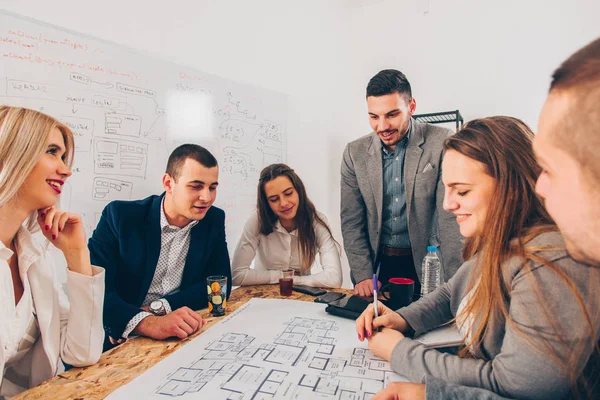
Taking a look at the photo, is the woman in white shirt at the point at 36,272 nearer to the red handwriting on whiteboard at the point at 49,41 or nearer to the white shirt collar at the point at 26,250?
the white shirt collar at the point at 26,250

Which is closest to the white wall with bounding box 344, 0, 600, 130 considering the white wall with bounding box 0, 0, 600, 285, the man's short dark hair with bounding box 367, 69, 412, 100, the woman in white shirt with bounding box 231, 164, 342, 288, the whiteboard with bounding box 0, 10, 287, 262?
the white wall with bounding box 0, 0, 600, 285

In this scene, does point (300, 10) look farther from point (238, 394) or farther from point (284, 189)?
point (238, 394)

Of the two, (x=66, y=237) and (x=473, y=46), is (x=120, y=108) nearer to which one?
(x=66, y=237)

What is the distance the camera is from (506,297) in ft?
2.49

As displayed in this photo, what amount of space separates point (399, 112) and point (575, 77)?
146 centimetres

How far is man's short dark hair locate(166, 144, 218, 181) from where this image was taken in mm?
1640

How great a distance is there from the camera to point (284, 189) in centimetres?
208

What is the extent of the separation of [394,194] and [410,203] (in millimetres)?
108

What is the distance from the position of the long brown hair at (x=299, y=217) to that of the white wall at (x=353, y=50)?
2.89 feet

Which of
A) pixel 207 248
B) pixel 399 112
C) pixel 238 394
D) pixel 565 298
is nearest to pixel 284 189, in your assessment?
pixel 207 248

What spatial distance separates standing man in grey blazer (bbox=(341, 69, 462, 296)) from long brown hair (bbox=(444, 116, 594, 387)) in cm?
97

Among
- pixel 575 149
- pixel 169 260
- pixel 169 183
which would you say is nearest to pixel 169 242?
pixel 169 260

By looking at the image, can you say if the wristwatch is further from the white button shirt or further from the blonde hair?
the blonde hair

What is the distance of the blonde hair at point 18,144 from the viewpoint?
920mm
